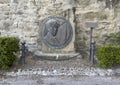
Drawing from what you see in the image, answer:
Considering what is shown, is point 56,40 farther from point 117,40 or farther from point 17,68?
point 117,40

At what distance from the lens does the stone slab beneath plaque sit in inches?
244

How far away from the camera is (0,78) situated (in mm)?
4770

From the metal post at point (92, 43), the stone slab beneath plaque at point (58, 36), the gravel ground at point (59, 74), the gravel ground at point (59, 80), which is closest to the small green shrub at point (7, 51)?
the gravel ground at point (59, 74)

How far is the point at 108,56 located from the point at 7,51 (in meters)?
2.25

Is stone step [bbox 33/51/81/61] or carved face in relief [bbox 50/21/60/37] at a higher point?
carved face in relief [bbox 50/21/60/37]

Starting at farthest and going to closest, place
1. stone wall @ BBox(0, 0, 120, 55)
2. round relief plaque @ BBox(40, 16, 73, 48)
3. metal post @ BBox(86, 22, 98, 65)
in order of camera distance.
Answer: stone wall @ BBox(0, 0, 120, 55)
round relief plaque @ BBox(40, 16, 73, 48)
metal post @ BBox(86, 22, 98, 65)

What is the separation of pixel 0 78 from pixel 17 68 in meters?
0.70

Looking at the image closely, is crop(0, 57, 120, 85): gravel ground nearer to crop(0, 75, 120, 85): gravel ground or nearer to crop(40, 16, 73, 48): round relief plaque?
crop(0, 75, 120, 85): gravel ground

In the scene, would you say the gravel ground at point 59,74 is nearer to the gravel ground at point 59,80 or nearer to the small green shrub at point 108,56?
the gravel ground at point 59,80

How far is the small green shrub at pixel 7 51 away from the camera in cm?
521

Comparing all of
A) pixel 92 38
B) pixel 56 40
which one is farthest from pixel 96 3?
pixel 56 40

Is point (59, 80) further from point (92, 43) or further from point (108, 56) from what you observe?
point (92, 43)

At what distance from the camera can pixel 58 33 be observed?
244 inches

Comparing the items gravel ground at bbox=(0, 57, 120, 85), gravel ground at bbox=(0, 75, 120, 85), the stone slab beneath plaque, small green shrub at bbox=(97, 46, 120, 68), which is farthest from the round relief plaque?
gravel ground at bbox=(0, 75, 120, 85)
